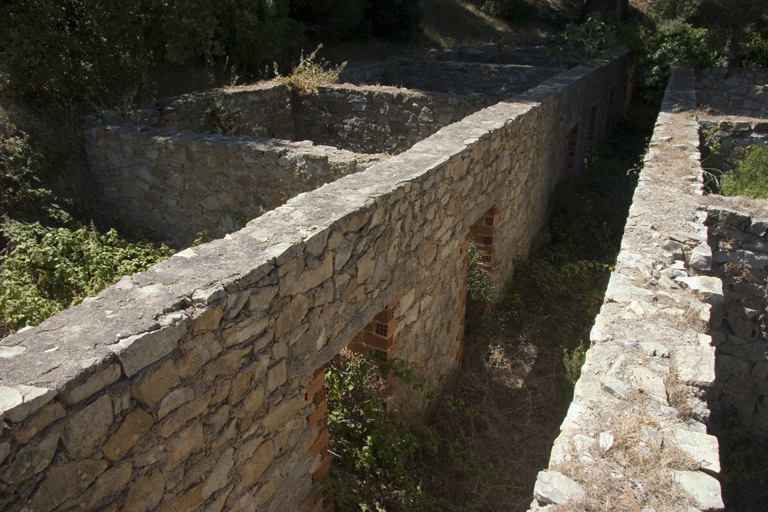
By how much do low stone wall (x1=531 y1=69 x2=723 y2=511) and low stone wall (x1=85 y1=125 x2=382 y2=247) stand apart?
97.7 inches

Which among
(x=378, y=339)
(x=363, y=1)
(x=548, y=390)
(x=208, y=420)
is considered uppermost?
(x=363, y=1)

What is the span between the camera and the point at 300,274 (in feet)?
9.90

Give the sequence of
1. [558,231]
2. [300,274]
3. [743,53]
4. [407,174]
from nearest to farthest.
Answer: [300,274], [407,174], [558,231], [743,53]

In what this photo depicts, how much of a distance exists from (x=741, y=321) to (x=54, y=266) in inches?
240

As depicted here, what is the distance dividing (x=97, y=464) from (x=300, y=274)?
49.4 inches

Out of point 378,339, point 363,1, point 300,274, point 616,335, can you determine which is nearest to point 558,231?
point 378,339

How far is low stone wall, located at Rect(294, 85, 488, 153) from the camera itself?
815 cm

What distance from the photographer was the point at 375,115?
8.54 meters

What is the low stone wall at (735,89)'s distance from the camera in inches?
516

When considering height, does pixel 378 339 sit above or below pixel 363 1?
below

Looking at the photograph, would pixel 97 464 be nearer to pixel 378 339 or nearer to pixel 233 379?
pixel 233 379

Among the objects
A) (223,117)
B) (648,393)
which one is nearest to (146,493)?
(648,393)

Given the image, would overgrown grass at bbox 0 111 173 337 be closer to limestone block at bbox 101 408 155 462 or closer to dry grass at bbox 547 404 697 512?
limestone block at bbox 101 408 155 462

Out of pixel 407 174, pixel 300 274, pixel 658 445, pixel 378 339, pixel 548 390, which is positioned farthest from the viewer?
pixel 548 390
